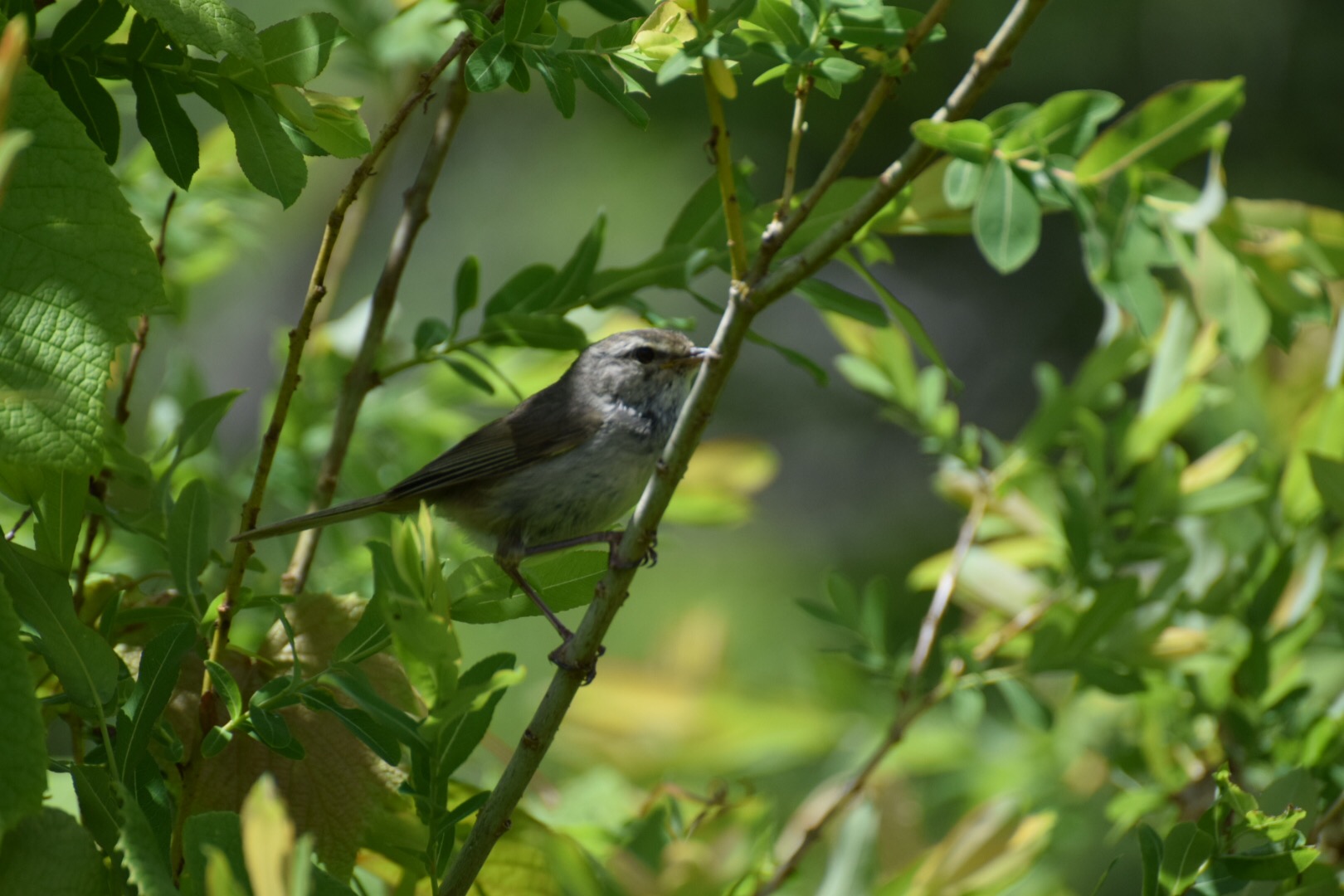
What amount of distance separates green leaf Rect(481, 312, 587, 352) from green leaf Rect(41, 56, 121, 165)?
0.62 m

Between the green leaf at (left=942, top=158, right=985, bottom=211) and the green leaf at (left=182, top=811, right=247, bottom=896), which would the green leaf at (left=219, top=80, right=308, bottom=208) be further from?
the green leaf at (left=942, top=158, right=985, bottom=211)

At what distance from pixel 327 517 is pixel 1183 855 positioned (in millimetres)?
1313

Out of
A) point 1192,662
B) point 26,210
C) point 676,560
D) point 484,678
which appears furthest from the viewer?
point 676,560

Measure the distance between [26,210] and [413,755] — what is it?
0.62m

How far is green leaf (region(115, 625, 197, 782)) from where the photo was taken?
4.06ft

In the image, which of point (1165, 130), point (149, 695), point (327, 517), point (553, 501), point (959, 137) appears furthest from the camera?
point (553, 501)

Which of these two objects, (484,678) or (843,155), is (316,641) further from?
(843,155)

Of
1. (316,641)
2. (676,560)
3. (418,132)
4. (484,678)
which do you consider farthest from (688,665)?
(418,132)

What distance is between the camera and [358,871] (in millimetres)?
1768

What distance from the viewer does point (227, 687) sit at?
130 centimetres

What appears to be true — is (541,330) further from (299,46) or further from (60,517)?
(60,517)

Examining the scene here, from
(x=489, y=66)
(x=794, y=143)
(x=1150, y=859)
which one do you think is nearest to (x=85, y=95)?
(x=489, y=66)

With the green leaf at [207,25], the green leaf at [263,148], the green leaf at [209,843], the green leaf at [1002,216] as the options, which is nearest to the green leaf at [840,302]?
the green leaf at [1002,216]

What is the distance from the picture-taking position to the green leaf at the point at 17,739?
99 centimetres
